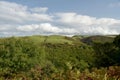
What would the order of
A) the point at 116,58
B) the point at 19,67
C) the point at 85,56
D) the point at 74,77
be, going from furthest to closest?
the point at 85,56 < the point at 19,67 < the point at 116,58 < the point at 74,77

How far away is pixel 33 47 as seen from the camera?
3223 inches

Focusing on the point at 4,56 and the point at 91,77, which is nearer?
the point at 91,77

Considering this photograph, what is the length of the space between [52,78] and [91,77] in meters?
0.96

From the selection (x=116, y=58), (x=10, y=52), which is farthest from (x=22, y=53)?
(x=116, y=58)

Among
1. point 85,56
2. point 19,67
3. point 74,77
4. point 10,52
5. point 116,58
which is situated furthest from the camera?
point 85,56

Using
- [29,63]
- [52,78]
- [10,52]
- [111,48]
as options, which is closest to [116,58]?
[111,48]

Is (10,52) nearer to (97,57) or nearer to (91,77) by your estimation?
(97,57)

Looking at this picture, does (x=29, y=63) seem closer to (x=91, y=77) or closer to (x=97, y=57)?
(x=97, y=57)

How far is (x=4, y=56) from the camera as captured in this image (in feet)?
254

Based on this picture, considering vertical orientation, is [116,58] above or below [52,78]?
below

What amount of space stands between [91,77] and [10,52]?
239ft

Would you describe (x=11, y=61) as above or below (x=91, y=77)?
below

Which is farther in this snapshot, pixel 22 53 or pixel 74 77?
pixel 22 53

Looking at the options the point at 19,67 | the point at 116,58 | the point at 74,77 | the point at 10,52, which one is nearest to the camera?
the point at 74,77
